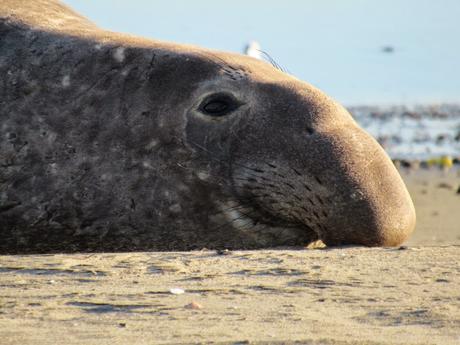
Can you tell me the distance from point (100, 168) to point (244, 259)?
1.24m

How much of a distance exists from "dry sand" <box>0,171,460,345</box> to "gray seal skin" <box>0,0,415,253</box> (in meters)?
0.48

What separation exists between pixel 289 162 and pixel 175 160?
2.03 ft

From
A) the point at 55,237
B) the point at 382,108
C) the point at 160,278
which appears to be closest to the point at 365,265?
the point at 160,278

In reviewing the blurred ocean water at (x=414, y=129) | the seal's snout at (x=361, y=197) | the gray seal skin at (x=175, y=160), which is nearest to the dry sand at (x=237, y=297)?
the seal's snout at (x=361, y=197)

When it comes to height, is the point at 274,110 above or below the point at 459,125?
below

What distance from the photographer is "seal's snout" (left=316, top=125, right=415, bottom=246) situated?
615cm

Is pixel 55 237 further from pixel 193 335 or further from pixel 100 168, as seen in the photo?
pixel 193 335

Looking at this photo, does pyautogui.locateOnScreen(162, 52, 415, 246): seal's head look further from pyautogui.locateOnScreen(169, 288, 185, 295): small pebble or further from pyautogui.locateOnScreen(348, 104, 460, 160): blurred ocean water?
pyautogui.locateOnScreen(348, 104, 460, 160): blurred ocean water

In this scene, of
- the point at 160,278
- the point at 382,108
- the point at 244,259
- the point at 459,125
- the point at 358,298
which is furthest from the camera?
the point at 382,108

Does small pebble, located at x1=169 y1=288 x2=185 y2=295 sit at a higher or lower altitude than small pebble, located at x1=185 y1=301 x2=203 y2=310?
higher

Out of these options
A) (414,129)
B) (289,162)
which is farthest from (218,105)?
(414,129)

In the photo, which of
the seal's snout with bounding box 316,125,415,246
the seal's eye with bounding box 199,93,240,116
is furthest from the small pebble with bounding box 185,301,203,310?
the seal's eye with bounding box 199,93,240,116

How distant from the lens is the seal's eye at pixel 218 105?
6535 millimetres

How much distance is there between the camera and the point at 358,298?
15.5 ft
